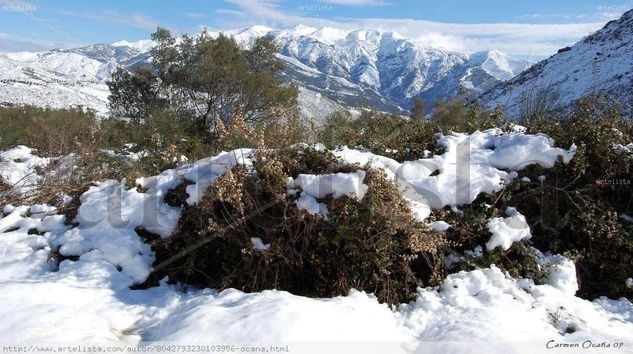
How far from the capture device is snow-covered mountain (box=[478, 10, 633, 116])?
3669 centimetres

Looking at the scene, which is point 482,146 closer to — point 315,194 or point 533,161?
point 533,161

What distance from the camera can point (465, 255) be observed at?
451 cm

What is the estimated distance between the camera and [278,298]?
3.69 m

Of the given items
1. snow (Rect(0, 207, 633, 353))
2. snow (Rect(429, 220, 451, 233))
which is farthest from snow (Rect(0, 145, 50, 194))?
snow (Rect(429, 220, 451, 233))

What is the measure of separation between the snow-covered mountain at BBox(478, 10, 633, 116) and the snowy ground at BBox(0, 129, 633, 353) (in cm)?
3035

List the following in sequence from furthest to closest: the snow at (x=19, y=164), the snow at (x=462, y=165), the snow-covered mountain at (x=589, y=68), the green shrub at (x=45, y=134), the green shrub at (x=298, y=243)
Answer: the snow-covered mountain at (x=589, y=68), the green shrub at (x=45, y=134), the snow at (x=19, y=164), the snow at (x=462, y=165), the green shrub at (x=298, y=243)

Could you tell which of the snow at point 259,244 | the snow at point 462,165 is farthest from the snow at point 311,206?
the snow at point 462,165

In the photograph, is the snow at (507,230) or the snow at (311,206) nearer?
the snow at (311,206)

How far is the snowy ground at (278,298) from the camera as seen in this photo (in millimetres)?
3250

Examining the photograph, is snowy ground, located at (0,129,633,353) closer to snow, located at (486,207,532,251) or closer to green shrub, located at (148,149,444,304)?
snow, located at (486,207,532,251)

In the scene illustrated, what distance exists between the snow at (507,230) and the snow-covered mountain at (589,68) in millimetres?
30067

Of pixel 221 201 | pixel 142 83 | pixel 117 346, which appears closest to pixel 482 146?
pixel 221 201

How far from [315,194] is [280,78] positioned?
18500mm

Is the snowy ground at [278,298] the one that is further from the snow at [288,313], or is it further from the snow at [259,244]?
the snow at [259,244]
